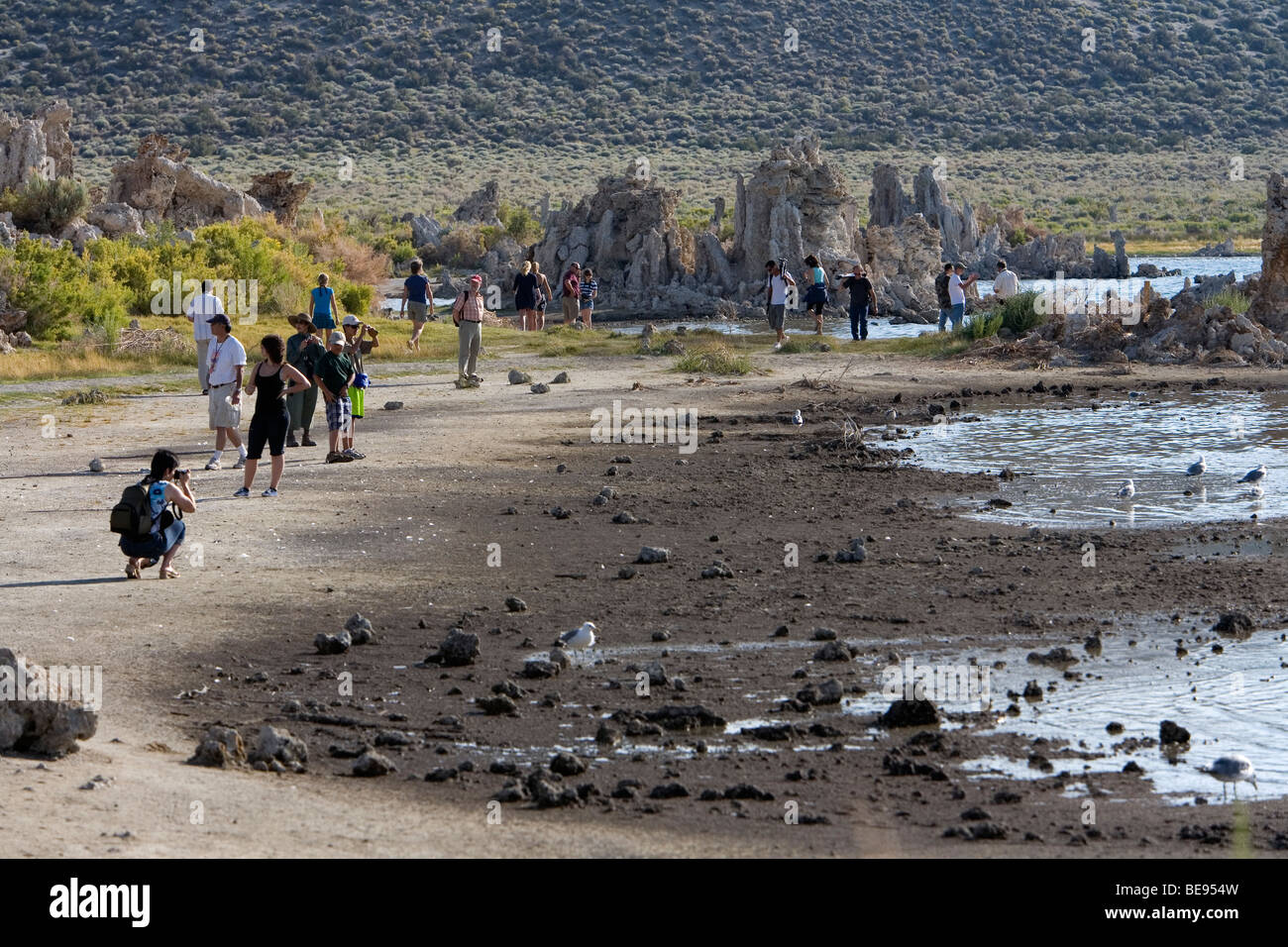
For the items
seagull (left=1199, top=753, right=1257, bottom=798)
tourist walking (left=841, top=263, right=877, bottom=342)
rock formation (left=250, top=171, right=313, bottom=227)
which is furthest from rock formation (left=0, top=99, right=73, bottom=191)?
seagull (left=1199, top=753, right=1257, bottom=798)

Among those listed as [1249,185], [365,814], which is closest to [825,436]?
[365,814]

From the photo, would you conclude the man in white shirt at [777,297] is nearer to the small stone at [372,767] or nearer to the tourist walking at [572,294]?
the tourist walking at [572,294]

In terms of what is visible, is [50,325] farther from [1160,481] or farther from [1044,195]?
[1044,195]

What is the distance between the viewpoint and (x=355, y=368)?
59.2 ft

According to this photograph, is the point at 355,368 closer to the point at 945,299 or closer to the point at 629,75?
the point at 945,299

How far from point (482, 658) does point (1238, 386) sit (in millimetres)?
18435

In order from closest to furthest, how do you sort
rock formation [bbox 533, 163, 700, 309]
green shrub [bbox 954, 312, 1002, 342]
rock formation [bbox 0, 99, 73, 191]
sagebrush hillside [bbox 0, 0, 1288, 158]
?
green shrub [bbox 954, 312, 1002, 342] < rock formation [bbox 0, 99, 73, 191] < rock formation [bbox 533, 163, 700, 309] < sagebrush hillside [bbox 0, 0, 1288, 158]

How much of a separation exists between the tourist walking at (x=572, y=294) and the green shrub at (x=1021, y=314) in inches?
347

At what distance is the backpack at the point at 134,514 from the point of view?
38.2ft

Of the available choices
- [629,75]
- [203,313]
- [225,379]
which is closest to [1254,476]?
[225,379]

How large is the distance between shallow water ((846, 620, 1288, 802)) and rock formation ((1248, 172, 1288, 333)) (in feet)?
69.2

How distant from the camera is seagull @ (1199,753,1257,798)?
800 centimetres

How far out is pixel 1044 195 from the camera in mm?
81688

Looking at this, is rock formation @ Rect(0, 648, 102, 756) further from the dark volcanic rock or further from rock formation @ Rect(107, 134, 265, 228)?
rock formation @ Rect(107, 134, 265, 228)
